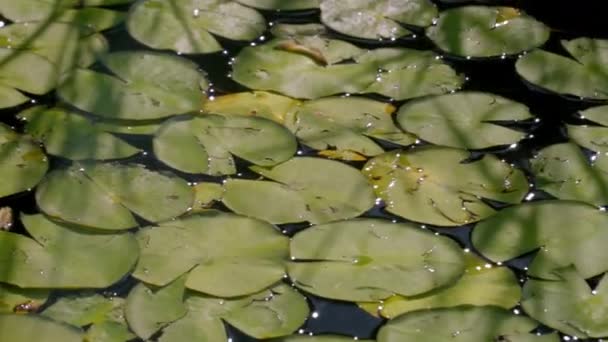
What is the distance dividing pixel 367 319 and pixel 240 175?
324 millimetres

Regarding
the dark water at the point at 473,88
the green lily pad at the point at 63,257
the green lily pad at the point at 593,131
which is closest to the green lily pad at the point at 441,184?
the dark water at the point at 473,88

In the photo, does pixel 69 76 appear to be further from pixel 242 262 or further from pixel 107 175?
pixel 242 262

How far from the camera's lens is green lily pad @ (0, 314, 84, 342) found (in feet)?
4.14

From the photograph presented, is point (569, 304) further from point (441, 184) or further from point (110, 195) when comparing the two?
point (110, 195)

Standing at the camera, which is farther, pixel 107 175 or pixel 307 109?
pixel 307 109

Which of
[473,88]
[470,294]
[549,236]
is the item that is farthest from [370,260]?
[473,88]

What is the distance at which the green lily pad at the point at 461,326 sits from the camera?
4.22ft

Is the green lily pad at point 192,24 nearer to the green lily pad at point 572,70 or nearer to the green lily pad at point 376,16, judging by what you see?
the green lily pad at point 376,16

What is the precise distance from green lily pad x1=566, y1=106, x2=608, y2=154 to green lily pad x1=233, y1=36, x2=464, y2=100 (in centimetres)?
21

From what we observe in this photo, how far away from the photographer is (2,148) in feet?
5.02

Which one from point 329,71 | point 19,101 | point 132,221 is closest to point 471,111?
point 329,71

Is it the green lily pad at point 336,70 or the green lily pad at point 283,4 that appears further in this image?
the green lily pad at point 283,4

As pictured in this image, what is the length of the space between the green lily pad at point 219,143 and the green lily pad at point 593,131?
0.45 m

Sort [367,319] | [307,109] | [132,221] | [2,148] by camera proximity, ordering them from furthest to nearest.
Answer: [307,109]
[2,148]
[132,221]
[367,319]
